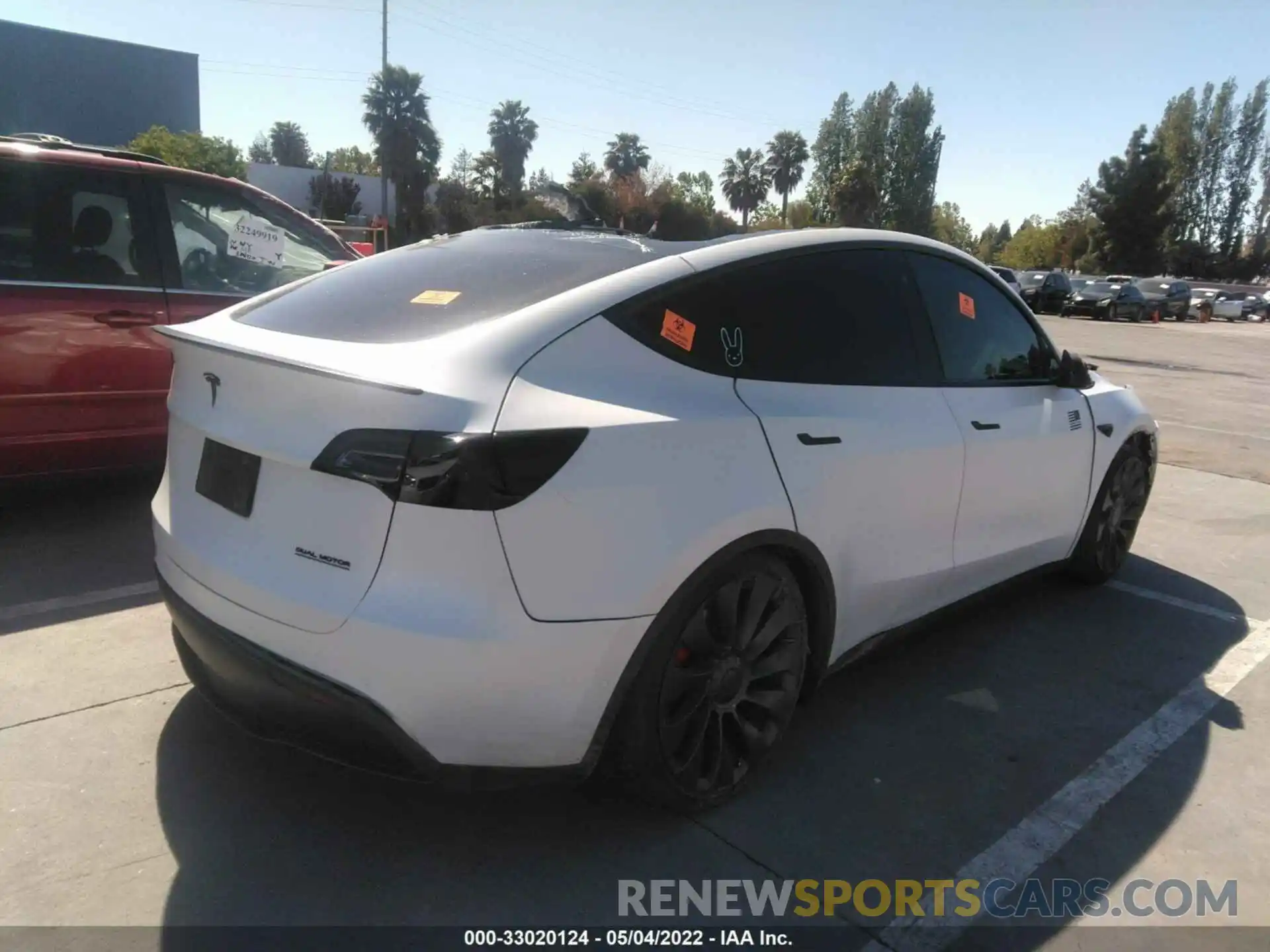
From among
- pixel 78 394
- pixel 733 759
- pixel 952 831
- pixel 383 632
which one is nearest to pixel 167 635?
pixel 78 394

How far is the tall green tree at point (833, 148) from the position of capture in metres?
82.8

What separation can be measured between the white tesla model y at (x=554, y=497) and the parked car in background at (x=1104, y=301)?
35.9 metres

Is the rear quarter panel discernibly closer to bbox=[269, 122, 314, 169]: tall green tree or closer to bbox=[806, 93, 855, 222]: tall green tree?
bbox=[806, 93, 855, 222]: tall green tree

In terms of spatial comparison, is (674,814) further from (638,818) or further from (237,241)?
(237,241)

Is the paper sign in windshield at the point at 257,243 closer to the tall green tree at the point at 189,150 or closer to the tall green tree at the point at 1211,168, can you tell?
the tall green tree at the point at 189,150

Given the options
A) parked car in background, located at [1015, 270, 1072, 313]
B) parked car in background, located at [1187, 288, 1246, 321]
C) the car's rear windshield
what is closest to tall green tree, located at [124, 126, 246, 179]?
parked car in background, located at [1015, 270, 1072, 313]

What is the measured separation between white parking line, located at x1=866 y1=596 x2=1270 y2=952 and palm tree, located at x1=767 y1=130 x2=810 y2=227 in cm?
8676

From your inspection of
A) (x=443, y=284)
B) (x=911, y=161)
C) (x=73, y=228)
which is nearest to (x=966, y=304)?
(x=443, y=284)

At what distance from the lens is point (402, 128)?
60031 millimetres

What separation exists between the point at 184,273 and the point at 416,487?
366 cm

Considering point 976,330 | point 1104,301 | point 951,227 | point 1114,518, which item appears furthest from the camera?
point 951,227

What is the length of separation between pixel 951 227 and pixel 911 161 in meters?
24.4

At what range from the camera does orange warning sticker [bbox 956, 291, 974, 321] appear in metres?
3.73

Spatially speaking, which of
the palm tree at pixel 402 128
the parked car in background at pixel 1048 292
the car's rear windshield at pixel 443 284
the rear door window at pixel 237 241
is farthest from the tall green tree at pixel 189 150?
the car's rear windshield at pixel 443 284
